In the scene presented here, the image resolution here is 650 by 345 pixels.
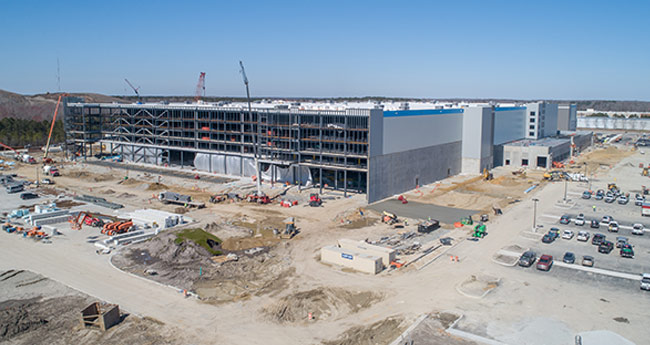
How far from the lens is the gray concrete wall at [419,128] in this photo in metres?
66.0

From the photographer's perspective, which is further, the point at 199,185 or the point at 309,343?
the point at 199,185

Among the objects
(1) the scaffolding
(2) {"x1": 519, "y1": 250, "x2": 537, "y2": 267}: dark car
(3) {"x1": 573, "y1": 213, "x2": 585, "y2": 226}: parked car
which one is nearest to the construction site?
(1) the scaffolding

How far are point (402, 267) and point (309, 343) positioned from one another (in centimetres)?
1376

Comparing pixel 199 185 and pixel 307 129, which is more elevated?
pixel 307 129

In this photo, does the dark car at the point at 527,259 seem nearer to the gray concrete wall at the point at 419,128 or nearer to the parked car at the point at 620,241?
the parked car at the point at 620,241

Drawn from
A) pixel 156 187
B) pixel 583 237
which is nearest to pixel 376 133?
pixel 583 237

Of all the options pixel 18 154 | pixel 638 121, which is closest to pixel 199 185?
pixel 18 154

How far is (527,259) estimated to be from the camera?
39.8m

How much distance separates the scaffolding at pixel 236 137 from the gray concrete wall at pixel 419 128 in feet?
16.9

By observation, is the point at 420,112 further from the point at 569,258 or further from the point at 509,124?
the point at 509,124

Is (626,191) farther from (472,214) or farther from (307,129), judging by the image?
(307,129)

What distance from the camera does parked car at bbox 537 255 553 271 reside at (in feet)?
126

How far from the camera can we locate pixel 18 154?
106 m

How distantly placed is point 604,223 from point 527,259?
Answer: 59.4ft
